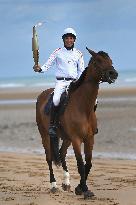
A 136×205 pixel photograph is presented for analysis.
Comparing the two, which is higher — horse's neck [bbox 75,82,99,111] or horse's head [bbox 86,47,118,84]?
horse's head [bbox 86,47,118,84]

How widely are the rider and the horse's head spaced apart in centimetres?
81

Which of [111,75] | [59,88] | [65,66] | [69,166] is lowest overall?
[69,166]

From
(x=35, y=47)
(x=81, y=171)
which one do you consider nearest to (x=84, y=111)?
(x=81, y=171)

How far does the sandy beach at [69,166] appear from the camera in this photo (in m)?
12.0

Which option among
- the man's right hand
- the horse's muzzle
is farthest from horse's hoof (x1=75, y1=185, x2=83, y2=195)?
the man's right hand

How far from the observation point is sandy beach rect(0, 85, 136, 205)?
39.4 ft

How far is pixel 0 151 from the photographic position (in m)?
21.4

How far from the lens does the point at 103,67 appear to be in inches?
457

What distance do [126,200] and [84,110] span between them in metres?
1.73

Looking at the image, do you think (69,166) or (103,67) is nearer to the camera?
(103,67)

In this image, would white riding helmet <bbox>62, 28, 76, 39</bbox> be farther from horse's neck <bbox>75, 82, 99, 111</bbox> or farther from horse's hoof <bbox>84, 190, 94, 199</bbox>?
horse's hoof <bbox>84, 190, 94, 199</bbox>

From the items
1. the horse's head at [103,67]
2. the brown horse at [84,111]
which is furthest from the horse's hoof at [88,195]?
the horse's head at [103,67]

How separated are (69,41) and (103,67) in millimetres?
1310

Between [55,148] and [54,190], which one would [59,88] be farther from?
[54,190]
